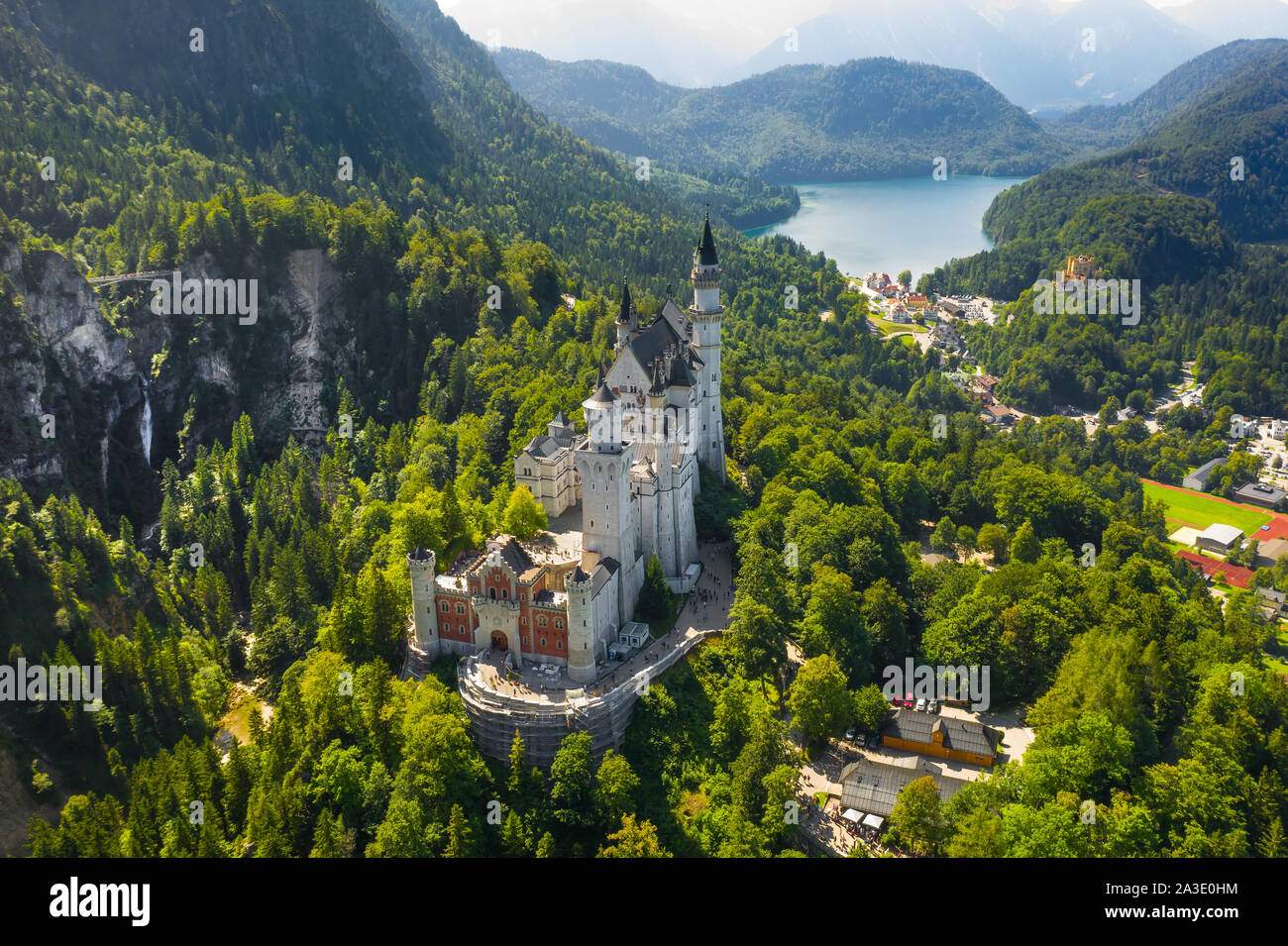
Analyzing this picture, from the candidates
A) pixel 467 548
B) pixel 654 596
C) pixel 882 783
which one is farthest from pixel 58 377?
pixel 882 783

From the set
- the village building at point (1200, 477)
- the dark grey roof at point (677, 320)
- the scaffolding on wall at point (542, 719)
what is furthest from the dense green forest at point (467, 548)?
the dark grey roof at point (677, 320)

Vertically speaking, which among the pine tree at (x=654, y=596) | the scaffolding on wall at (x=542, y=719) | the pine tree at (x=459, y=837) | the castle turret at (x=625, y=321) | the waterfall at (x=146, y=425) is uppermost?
the castle turret at (x=625, y=321)

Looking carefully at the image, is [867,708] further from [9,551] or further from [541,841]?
[9,551]

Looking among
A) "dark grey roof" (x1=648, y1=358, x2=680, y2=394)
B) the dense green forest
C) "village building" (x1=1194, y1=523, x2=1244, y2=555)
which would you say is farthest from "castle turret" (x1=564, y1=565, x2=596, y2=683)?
"village building" (x1=1194, y1=523, x2=1244, y2=555)

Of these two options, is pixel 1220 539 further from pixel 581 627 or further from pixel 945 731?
pixel 581 627

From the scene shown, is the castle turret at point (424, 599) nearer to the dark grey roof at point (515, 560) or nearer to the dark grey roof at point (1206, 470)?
the dark grey roof at point (515, 560)

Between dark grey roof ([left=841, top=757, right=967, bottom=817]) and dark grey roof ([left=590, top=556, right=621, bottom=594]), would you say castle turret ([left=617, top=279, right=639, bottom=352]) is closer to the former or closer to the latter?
dark grey roof ([left=590, top=556, right=621, bottom=594])
